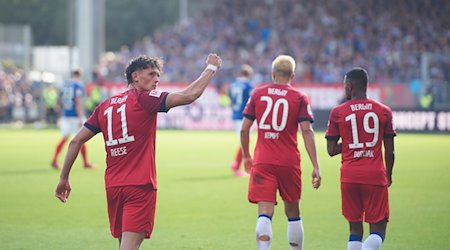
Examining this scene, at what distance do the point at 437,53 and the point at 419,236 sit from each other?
2881 cm

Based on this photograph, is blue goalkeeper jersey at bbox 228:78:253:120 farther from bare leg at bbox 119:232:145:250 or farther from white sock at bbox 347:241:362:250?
bare leg at bbox 119:232:145:250

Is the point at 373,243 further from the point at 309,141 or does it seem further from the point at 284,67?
the point at 284,67

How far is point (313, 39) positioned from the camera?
42656mm

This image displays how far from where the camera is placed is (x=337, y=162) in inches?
906

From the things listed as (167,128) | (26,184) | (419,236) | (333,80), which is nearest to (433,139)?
(333,80)

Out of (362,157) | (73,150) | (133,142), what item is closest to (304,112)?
(362,157)

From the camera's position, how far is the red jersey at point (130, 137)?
7996 mm

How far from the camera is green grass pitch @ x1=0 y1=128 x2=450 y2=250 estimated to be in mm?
11641

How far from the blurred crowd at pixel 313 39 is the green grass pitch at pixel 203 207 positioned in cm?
1460

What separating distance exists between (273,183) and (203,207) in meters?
5.45

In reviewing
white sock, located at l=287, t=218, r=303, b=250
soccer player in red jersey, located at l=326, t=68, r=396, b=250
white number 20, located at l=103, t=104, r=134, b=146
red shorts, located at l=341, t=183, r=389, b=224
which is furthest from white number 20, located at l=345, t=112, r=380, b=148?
white number 20, located at l=103, t=104, r=134, b=146

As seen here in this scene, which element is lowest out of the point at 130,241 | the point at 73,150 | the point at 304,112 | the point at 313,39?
the point at 130,241

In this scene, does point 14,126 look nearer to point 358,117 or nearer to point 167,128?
point 167,128

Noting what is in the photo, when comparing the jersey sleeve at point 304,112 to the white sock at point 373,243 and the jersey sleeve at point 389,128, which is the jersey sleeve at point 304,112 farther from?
the white sock at point 373,243
